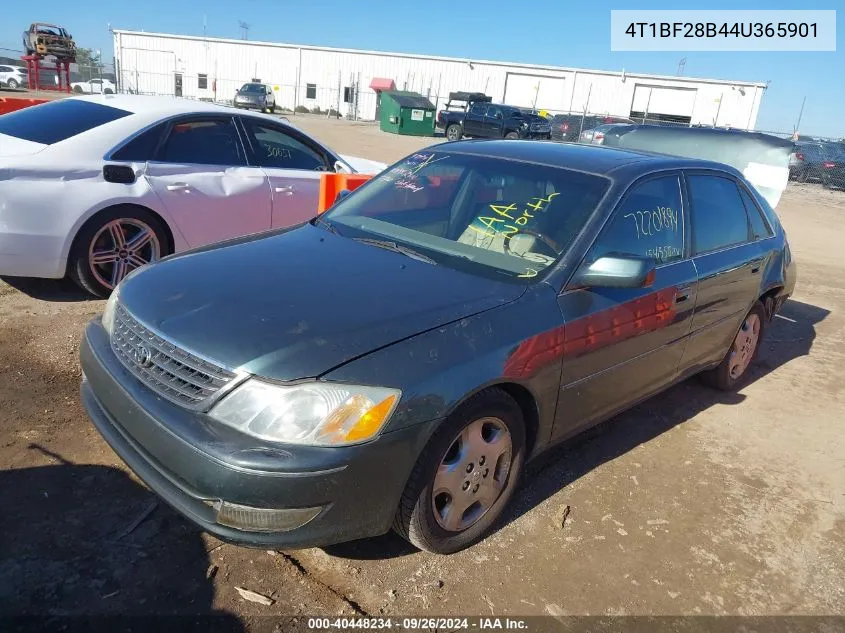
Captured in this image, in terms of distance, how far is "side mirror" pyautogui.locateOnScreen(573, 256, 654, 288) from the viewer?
284 cm

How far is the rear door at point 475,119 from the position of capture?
104 feet

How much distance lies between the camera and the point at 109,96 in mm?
5551

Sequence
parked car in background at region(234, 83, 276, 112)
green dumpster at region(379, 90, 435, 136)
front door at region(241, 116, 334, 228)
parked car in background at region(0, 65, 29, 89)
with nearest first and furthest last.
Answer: front door at region(241, 116, 334, 228)
green dumpster at region(379, 90, 435, 136)
parked car in background at region(234, 83, 276, 112)
parked car in background at region(0, 65, 29, 89)

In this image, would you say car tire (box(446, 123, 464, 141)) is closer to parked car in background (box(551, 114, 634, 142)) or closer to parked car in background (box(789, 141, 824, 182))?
parked car in background (box(551, 114, 634, 142))

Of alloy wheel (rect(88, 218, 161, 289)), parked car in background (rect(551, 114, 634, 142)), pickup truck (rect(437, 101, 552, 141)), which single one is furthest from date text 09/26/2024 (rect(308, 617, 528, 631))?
pickup truck (rect(437, 101, 552, 141))

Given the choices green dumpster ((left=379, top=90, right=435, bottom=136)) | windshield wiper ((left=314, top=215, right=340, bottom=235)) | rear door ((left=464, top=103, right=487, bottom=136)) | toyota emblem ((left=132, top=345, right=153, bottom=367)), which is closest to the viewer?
toyota emblem ((left=132, top=345, right=153, bottom=367))

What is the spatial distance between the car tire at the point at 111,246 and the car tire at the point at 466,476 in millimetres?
3441

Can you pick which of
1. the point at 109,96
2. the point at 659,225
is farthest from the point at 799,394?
the point at 109,96

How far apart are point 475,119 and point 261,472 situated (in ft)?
104

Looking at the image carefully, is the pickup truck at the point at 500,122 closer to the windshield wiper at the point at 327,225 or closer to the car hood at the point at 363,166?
the car hood at the point at 363,166

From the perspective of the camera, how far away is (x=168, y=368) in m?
2.31

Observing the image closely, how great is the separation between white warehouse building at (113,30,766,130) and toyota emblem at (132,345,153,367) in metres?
47.2

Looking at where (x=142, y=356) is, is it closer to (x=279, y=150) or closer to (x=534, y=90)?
(x=279, y=150)

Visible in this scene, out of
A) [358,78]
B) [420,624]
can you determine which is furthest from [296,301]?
[358,78]
